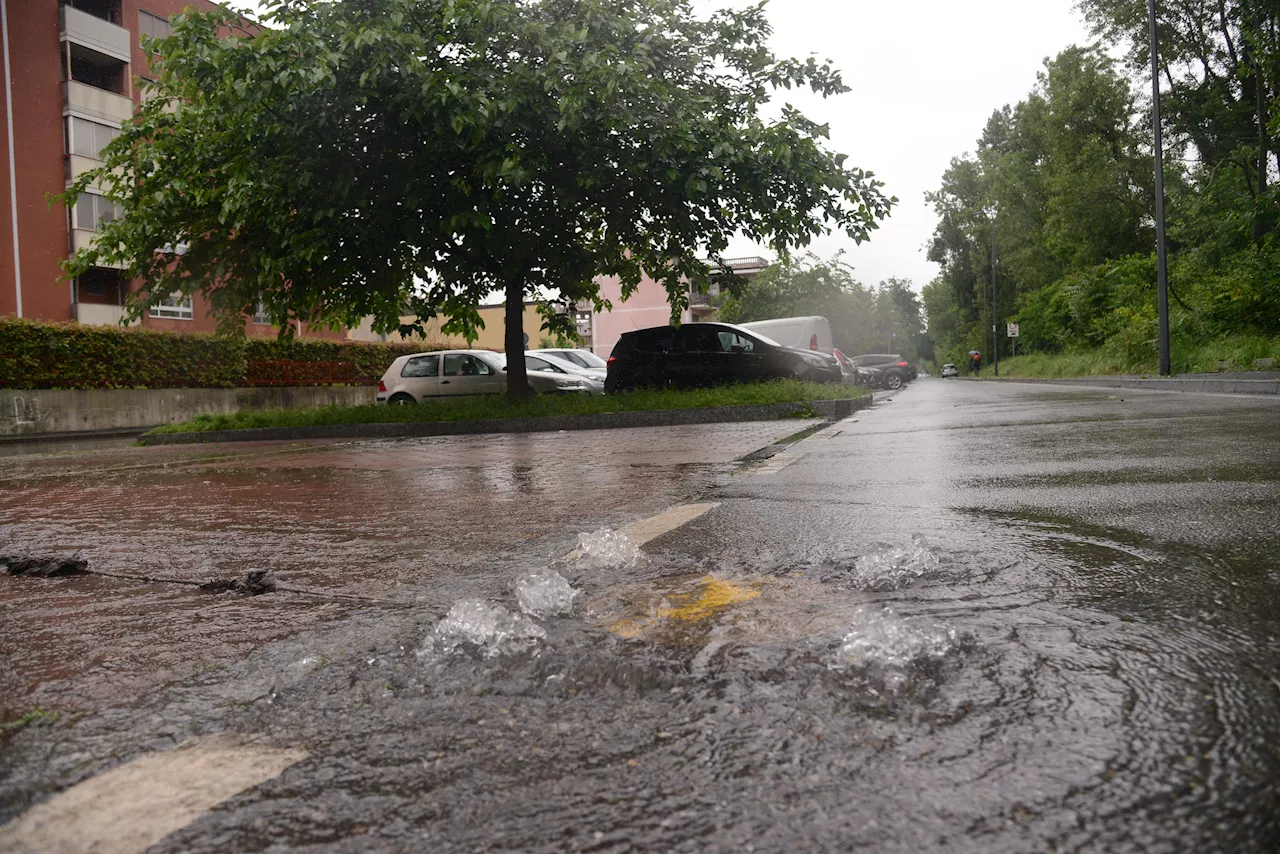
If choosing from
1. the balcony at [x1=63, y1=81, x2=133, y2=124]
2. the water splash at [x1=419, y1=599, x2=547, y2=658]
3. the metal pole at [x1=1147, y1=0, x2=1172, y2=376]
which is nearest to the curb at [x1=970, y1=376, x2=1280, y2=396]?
the metal pole at [x1=1147, y1=0, x2=1172, y2=376]

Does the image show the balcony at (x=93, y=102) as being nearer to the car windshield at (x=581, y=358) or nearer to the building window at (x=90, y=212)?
the building window at (x=90, y=212)

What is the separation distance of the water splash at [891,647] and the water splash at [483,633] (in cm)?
67

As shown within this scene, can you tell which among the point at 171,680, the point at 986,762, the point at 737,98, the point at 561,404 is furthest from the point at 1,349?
the point at 986,762

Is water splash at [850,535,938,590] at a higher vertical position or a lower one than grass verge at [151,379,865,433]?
lower

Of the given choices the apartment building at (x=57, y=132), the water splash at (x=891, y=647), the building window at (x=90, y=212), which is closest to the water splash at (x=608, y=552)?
the water splash at (x=891, y=647)

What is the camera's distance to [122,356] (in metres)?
22.8

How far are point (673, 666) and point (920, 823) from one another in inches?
27.1

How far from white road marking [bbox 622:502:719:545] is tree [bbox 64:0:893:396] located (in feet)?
25.5

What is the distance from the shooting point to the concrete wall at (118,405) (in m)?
20.2

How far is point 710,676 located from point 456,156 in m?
12.0

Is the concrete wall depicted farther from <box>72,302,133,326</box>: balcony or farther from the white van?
the white van

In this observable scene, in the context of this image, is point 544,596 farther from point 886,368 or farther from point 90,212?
point 886,368

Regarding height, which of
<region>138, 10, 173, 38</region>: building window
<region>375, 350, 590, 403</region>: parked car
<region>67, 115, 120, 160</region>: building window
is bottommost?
<region>375, 350, 590, 403</region>: parked car

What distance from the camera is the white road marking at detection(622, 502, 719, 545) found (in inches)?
136
